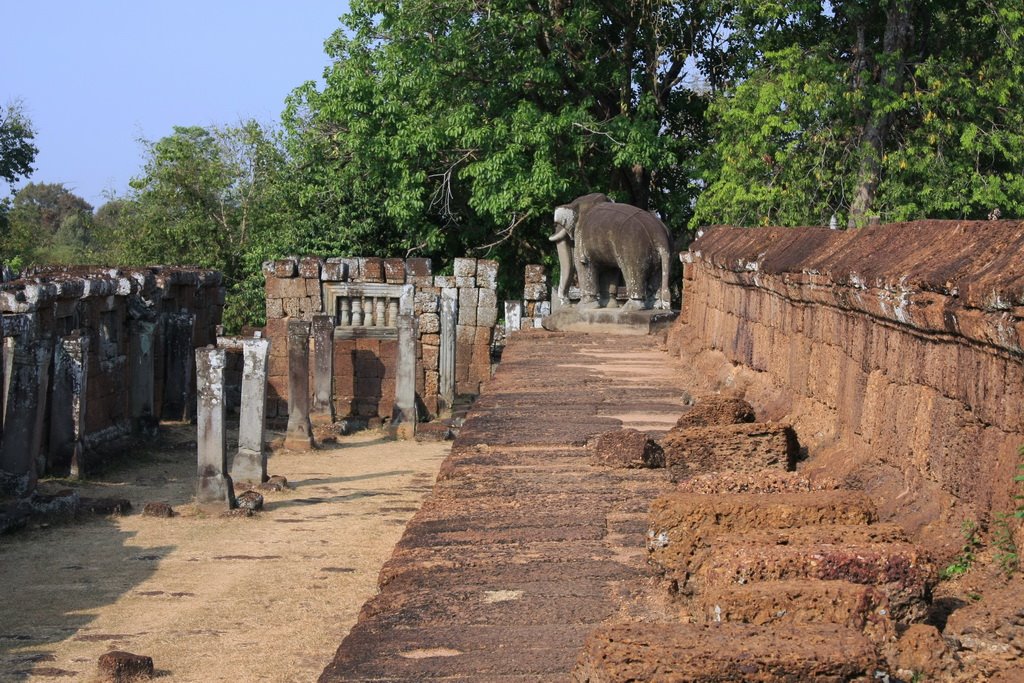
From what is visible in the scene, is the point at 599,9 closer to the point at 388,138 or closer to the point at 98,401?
the point at 388,138

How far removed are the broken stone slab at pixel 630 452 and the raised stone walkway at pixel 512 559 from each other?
44mm

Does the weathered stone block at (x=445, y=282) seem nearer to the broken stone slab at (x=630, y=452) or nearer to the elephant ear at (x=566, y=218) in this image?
the elephant ear at (x=566, y=218)

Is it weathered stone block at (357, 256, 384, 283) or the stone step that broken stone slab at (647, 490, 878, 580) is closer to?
the stone step

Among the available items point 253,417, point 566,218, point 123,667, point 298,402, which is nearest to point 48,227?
point 298,402

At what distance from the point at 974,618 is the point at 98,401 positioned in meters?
17.7

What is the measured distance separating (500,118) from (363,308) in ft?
14.2

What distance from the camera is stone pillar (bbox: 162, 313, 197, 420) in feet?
76.5

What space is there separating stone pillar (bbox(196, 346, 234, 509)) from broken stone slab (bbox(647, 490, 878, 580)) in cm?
1206

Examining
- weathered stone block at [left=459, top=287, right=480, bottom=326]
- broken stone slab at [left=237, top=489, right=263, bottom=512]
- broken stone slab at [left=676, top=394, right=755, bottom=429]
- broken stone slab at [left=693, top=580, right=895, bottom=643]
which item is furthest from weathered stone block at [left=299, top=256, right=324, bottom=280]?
broken stone slab at [left=693, top=580, right=895, bottom=643]

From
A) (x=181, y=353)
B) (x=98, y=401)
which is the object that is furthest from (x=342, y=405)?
(x=98, y=401)

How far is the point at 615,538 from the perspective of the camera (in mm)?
4262

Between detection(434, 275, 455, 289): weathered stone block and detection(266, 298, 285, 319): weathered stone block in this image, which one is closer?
detection(266, 298, 285, 319): weathered stone block

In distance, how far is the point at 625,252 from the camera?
12789mm

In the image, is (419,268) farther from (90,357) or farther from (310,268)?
(90,357)
